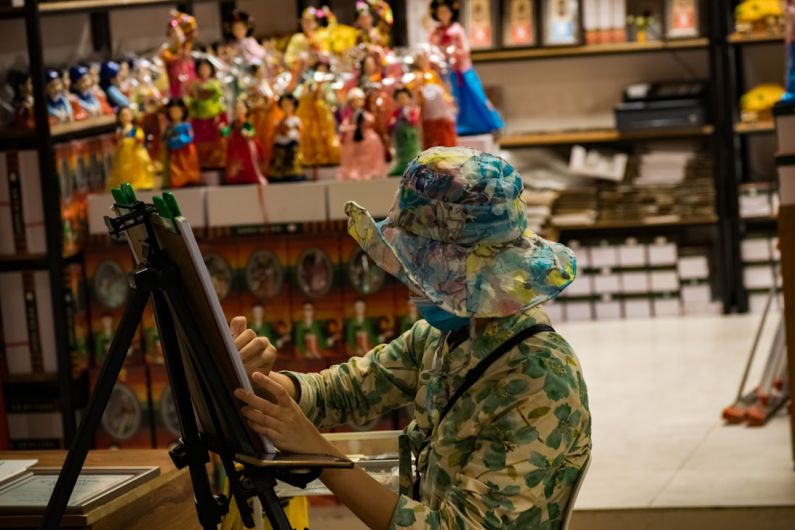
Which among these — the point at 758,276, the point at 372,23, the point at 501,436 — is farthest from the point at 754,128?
the point at 501,436

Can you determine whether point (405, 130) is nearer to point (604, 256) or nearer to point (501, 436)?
point (501, 436)

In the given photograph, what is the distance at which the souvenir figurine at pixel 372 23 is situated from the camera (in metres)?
4.68

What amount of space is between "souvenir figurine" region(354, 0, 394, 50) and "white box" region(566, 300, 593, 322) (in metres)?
2.50

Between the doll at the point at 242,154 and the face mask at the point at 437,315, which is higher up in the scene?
the doll at the point at 242,154

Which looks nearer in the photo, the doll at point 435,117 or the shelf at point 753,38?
the doll at point 435,117

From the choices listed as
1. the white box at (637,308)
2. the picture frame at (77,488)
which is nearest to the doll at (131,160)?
the picture frame at (77,488)

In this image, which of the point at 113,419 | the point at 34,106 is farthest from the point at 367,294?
the point at 34,106

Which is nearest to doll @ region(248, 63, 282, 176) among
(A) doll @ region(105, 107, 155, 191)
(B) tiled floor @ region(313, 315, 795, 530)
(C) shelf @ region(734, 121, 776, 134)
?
(A) doll @ region(105, 107, 155, 191)

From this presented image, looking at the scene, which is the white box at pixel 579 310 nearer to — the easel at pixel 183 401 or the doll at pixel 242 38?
the doll at pixel 242 38

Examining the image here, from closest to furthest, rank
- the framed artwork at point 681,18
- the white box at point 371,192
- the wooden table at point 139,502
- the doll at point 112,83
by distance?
the wooden table at point 139,502 → the white box at point 371,192 → the doll at point 112,83 → the framed artwork at point 681,18

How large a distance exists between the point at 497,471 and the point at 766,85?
18.0ft

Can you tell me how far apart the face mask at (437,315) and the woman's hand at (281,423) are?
23 centimetres

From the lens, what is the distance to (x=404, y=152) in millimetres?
4152

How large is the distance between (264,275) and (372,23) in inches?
43.1
